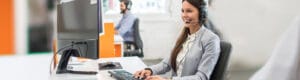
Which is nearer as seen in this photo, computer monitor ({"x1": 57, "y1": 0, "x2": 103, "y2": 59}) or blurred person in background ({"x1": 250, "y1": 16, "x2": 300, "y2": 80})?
blurred person in background ({"x1": 250, "y1": 16, "x2": 300, "y2": 80})

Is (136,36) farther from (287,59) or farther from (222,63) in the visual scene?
(287,59)

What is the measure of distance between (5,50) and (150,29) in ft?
A: 12.9

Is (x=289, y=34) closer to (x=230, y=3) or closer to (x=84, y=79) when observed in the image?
(x=84, y=79)

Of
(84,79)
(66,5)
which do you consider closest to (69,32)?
(66,5)

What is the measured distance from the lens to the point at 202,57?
175cm

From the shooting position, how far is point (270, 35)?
15.4 ft

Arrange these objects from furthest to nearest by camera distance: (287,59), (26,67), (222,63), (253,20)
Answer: (253,20) → (222,63) → (26,67) → (287,59)

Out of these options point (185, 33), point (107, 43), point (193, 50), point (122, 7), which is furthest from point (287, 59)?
point (122, 7)

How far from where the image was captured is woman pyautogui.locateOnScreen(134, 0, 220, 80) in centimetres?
169

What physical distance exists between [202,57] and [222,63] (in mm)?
121

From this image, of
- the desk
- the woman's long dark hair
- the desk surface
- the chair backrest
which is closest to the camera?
the desk surface

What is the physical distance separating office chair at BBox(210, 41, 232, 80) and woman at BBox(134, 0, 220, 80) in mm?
23

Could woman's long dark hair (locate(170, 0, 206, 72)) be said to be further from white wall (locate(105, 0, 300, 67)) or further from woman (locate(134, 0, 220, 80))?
white wall (locate(105, 0, 300, 67))

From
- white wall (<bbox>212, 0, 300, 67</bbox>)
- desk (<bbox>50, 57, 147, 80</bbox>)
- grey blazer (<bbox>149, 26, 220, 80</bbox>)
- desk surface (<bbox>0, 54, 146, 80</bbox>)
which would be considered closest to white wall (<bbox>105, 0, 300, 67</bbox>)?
A: white wall (<bbox>212, 0, 300, 67</bbox>)
